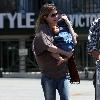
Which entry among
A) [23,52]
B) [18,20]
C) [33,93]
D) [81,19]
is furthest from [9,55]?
[33,93]

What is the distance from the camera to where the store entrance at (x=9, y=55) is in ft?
123

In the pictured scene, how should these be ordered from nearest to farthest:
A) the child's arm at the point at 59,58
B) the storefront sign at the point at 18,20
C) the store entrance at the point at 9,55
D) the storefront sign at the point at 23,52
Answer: the child's arm at the point at 59,58 → the storefront sign at the point at 18,20 → the storefront sign at the point at 23,52 → the store entrance at the point at 9,55

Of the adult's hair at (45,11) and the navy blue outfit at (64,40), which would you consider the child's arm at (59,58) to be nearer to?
the navy blue outfit at (64,40)

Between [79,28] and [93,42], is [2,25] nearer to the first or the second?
[79,28]

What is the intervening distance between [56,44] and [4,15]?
3077cm

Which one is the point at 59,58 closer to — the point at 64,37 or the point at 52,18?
the point at 64,37

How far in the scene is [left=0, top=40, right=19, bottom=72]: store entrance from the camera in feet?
123

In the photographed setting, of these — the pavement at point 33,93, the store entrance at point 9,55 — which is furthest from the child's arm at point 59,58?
the store entrance at point 9,55

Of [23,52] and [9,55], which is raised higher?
[23,52]

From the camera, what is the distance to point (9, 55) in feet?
126

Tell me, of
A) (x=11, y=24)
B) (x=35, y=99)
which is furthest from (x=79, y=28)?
(x=35, y=99)

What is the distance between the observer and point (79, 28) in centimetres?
3628

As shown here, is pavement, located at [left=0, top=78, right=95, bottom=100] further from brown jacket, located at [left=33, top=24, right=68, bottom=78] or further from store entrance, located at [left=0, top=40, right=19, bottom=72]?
store entrance, located at [left=0, top=40, right=19, bottom=72]

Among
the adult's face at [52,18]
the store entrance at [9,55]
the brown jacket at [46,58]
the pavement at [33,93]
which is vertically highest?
the adult's face at [52,18]
